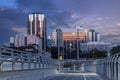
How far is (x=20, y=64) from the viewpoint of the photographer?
33438 millimetres

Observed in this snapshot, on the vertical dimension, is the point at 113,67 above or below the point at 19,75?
above

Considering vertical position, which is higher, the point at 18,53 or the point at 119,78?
the point at 18,53

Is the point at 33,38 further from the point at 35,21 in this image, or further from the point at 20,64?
the point at 20,64

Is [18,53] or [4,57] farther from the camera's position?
[18,53]

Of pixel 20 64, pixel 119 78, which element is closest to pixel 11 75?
pixel 20 64

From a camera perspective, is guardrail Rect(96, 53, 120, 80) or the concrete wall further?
guardrail Rect(96, 53, 120, 80)

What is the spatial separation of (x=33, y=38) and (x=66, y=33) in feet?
222

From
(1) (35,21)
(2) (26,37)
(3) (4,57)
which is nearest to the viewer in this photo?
(3) (4,57)

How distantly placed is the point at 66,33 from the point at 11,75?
168373mm

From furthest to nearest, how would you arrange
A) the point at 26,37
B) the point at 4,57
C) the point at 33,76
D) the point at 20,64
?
the point at 26,37, the point at 33,76, the point at 20,64, the point at 4,57

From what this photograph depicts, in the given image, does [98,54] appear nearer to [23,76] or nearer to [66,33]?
[66,33]

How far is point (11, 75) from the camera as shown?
91.4 feet

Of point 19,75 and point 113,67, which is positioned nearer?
point 19,75

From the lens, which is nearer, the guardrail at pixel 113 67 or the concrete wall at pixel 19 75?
the concrete wall at pixel 19 75
